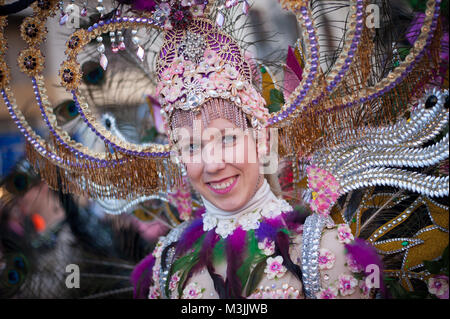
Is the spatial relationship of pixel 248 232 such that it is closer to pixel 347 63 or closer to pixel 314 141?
pixel 314 141

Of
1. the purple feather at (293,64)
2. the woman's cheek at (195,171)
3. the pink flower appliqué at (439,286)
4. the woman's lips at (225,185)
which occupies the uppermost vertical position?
the purple feather at (293,64)

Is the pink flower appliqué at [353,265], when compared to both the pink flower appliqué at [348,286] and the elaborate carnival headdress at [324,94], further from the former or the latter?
the elaborate carnival headdress at [324,94]

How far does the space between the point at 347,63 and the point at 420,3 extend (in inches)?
12.7

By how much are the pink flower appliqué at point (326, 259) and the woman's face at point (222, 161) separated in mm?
353

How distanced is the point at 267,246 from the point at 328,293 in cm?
28

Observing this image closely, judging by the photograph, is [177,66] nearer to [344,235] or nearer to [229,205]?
[229,205]

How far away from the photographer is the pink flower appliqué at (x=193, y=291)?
1.86 metres

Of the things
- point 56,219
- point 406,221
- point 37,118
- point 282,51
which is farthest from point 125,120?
point 406,221

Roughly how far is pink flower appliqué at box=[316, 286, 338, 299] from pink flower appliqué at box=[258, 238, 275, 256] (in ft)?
0.75

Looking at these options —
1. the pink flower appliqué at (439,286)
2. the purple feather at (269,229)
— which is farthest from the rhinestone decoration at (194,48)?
the pink flower appliqué at (439,286)

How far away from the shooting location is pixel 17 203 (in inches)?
108

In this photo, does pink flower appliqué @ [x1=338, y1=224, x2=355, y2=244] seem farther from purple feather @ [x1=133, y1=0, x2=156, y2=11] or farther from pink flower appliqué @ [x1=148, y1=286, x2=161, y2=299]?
purple feather @ [x1=133, y1=0, x2=156, y2=11]

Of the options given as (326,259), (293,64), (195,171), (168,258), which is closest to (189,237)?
(168,258)

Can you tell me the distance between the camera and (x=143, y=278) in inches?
88.0
